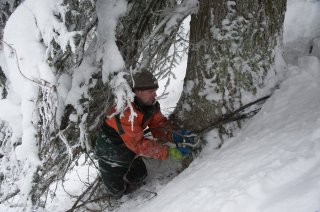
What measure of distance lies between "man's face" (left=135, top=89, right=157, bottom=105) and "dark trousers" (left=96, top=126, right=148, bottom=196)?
527 mm

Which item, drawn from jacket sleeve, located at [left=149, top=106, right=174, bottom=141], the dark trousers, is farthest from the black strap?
jacket sleeve, located at [left=149, top=106, right=174, bottom=141]

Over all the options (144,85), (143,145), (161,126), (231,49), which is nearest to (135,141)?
(143,145)

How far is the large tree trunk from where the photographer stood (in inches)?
123

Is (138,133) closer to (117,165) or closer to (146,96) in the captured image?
(146,96)

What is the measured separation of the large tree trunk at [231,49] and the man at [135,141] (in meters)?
0.48

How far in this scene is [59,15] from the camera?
2.64m

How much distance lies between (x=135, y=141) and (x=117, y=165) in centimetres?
63

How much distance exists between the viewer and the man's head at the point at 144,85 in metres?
3.43

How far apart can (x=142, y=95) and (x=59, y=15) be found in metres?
1.24

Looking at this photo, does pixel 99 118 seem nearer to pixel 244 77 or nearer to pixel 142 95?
pixel 142 95

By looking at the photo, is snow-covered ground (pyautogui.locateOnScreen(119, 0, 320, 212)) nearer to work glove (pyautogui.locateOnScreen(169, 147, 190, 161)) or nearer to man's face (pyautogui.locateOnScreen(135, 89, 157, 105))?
work glove (pyautogui.locateOnScreen(169, 147, 190, 161))

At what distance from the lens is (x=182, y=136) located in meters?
3.55

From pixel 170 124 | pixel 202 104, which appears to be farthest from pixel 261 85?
pixel 170 124

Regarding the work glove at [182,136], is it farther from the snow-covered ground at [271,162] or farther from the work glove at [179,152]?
the snow-covered ground at [271,162]
